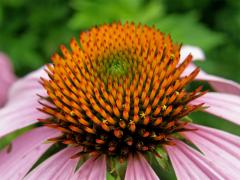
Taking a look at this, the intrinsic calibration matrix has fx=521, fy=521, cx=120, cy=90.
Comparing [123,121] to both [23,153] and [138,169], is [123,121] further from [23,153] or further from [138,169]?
[23,153]

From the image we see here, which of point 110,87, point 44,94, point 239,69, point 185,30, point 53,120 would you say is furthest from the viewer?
point 239,69

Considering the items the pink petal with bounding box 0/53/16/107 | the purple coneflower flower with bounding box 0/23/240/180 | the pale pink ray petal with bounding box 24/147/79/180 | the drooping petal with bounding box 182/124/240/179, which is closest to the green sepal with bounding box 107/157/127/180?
the purple coneflower flower with bounding box 0/23/240/180

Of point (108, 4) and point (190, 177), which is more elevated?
point (108, 4)

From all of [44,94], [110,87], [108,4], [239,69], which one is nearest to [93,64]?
[110,87]

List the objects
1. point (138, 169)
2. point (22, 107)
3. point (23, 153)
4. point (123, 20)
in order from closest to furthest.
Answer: point (138, 169)
point (23, 153)
point (22, 107)
point (123, 20)

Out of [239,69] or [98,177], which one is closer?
[98,177]

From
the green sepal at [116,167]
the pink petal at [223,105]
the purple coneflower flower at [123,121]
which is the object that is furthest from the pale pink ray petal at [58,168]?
the pink petal at [223,105]

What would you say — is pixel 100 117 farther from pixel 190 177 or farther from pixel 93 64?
pixel 190 177

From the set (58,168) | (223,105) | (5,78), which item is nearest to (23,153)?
(58,168)
